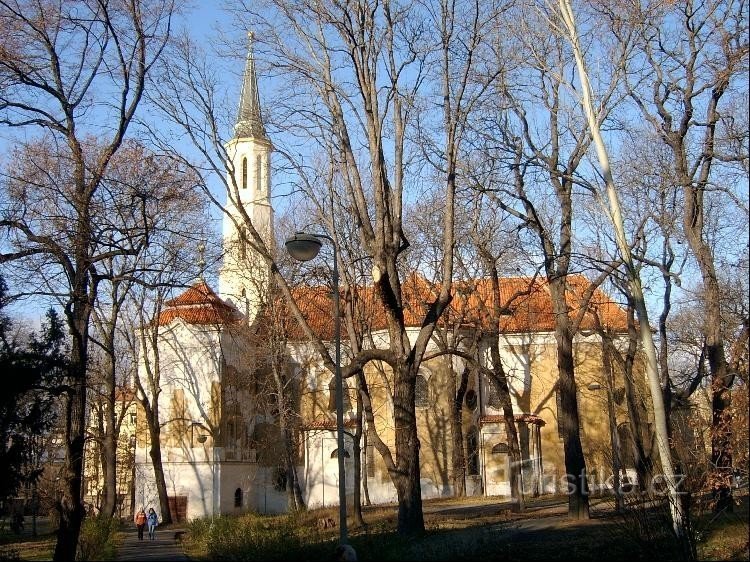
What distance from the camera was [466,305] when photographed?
32.2 meters

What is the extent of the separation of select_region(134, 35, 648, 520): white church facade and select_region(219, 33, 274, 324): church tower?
377 mm

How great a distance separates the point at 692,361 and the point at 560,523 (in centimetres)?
2105

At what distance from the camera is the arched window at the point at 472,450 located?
41.8 meters

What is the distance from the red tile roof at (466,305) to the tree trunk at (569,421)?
1.05 meters

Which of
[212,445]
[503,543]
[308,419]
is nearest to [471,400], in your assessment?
[308,419]

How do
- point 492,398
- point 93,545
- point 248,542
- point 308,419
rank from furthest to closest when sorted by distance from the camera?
point 492,398 → point 308,419 → point 93,545 → point 248,542

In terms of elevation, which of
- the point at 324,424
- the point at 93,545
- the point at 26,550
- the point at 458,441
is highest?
the point at 324,424

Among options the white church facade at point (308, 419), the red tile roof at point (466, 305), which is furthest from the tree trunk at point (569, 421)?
the white church facade at point (308, 419)

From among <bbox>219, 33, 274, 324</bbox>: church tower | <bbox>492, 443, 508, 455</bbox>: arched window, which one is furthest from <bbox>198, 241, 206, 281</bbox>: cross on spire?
<bbox>492, 443, 508, 455</bbox>: arched window

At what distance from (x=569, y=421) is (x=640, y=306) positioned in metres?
8.40

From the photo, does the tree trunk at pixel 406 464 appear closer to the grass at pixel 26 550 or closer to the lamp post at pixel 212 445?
the grass at pixel 26 550

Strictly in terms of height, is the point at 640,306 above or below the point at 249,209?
below

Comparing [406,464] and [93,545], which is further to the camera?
[93,545]

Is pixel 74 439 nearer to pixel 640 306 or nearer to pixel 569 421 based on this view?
pixel 640 306
